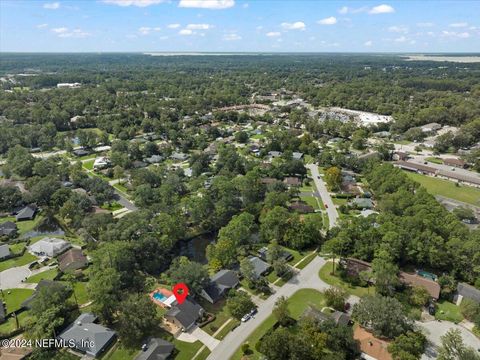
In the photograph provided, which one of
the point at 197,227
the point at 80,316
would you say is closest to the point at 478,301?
the point at 197,227

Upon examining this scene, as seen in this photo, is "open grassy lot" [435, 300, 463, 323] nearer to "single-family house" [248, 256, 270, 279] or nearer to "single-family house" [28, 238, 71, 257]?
"single-family house" [248, 256, 270, 279]

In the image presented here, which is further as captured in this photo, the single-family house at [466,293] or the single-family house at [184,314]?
the single-family house at [466,293]

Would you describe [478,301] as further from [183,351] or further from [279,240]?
[183,351]

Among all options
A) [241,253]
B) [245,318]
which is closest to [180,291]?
[245,318]

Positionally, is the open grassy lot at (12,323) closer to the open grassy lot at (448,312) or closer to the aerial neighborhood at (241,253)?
the aerial neighborhood at (241,253)

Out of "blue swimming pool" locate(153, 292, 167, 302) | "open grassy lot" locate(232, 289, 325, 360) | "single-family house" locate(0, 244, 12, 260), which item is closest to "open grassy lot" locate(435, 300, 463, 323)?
"open grassy lot" locate(232, 289, 325, 360)

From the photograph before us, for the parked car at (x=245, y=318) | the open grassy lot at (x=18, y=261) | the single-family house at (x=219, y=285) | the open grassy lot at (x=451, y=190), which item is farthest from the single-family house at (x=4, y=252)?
the open grassy lot at (x=451, y=190)
